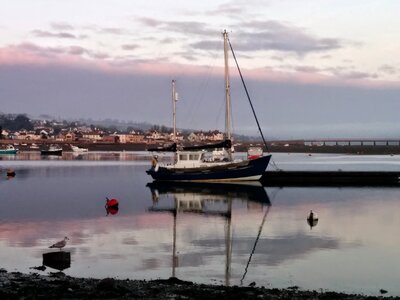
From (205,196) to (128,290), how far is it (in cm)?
3109

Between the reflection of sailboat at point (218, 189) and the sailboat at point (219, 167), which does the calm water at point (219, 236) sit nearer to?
the reflection of sailboat at point (218, 189)

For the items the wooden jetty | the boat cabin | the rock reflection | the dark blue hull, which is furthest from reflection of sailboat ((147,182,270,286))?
the rock reflection

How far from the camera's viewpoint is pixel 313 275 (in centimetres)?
1884

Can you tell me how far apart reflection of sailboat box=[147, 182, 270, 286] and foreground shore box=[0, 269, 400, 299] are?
5.53 metres

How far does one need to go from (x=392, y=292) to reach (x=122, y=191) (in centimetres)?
3645

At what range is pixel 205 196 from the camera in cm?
4625

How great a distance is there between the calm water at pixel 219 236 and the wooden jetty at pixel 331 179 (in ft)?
25.0

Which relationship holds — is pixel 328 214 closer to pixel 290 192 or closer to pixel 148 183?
pixel 290 192

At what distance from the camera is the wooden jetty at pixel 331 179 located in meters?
56.4

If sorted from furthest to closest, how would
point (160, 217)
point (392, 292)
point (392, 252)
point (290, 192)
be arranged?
point (290, 192) → point (160, 217) → point (392, 252) → point (392, 292)

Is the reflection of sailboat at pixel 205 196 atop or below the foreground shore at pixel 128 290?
below

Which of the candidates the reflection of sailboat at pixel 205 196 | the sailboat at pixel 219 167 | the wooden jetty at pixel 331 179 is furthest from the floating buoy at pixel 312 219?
the wooden jetty at pixel 331 179

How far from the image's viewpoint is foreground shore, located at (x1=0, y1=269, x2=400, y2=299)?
47.9ft

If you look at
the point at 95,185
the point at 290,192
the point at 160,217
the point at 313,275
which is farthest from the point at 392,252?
the point at 95,185
